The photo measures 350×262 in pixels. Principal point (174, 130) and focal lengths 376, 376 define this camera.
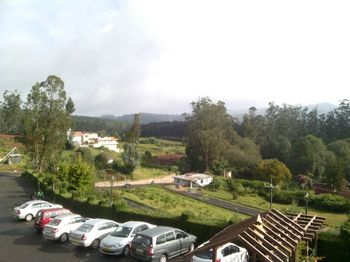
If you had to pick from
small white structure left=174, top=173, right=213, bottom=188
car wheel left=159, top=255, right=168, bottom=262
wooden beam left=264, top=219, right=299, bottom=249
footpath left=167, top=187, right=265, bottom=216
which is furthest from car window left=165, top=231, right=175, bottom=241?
small white structure left=174, top=173, right=213, bottom=188

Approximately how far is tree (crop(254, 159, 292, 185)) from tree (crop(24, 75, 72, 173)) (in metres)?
36.6

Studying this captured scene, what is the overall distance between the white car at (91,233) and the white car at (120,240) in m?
1.14

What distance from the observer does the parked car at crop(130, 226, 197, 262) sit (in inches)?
664

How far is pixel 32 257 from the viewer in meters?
18.6

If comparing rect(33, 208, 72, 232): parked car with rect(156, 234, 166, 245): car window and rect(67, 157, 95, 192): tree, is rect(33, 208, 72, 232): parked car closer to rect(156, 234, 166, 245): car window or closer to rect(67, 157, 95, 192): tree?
rect(156, 234, 166, 245): car window

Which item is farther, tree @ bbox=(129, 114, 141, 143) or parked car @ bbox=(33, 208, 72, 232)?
tree @ bbox=(129, 114, 141, 143)

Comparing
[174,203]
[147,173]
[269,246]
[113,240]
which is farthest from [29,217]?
[147,173]

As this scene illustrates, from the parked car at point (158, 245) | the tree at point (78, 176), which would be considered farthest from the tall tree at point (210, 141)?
the parked car at point (158, 245)

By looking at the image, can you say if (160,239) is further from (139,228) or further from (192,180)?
(192,180)

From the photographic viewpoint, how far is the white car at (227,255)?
14992mm

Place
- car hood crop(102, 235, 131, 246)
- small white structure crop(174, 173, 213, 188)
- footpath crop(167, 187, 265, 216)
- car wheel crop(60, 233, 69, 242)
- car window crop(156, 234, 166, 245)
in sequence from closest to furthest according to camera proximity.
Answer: car window crop(156, 234, 166, 245) → car hood crop(102, 235, 131, 246) → car wheel crop(60, 233, 69, 242) → footpath crop(167, 187, 265, 216) → small white structure crop(174, 173, 213, 188)

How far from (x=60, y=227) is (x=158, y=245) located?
7.03 meters

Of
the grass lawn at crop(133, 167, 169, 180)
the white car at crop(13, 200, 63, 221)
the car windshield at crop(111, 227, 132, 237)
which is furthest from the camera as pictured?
the grass lawn at crop(133, 167, 169, 180)

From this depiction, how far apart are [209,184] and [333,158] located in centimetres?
2680
